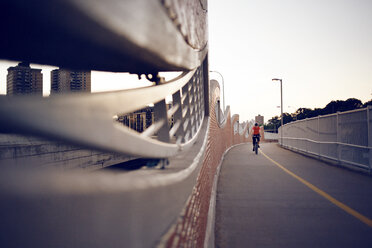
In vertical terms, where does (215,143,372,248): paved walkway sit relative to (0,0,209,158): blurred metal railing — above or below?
below

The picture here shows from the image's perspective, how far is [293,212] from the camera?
16.4 feet

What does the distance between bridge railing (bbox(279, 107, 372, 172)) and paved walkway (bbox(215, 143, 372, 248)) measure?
4.79 feet

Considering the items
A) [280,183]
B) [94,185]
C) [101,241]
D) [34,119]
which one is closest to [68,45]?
[34,119]

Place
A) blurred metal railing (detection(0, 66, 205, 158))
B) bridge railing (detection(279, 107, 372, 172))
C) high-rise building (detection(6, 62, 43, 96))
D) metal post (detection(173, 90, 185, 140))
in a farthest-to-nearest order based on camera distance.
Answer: bridge railing (detection(279, 107, 372, 172)) → metal post (detection(173, 90, 185, 140)) → high-rise building (detection(6, 62, 43, 96)) → blurred metal railing (detection(0, 66, 205, 158))

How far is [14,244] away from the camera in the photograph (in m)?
1.11

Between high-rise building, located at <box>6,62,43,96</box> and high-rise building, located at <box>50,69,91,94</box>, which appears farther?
high-rise building, located at <box>50,69,91,94</box>

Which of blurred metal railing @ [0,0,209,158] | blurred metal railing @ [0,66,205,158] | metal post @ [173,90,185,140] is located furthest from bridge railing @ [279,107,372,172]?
blurred metal railing @ [0,66,205,158]

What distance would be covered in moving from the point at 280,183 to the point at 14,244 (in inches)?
281

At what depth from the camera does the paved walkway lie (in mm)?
3885

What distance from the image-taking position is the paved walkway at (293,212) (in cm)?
388

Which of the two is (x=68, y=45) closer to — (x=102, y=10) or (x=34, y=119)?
(x=102, y=10)

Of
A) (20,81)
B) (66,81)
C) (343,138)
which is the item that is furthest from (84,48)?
(343,138)

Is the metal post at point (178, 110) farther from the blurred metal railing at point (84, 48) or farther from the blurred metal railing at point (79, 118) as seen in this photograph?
the blurred metal railing at point (79, 118)

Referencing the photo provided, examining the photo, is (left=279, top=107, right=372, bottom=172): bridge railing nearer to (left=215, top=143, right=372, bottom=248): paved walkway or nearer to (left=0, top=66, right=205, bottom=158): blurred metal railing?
(left=215, top=143, right=372, bottom=248): paved walkway
